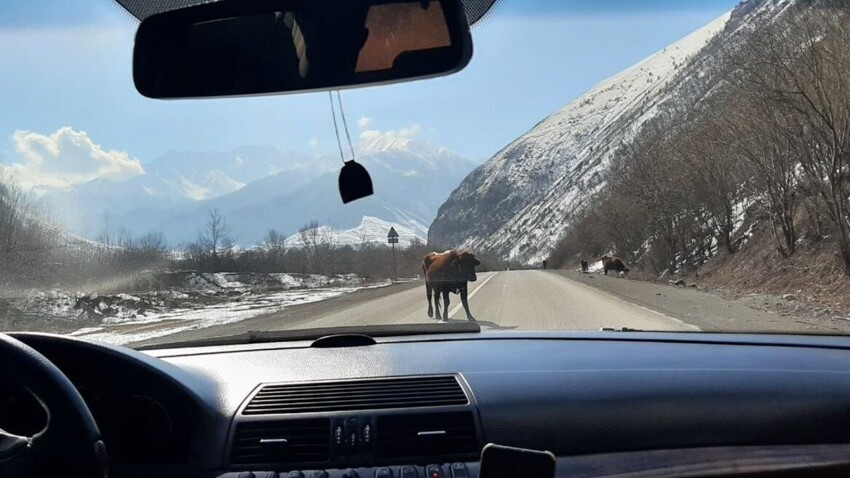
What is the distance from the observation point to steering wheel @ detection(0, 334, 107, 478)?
2.00 metres

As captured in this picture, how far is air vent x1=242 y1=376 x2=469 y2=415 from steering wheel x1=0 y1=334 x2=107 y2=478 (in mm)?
1326

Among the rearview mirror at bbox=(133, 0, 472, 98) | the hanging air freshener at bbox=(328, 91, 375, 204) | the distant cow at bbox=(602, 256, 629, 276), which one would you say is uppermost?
the rearview mirror at bbox=(133, 0, 472, 98)

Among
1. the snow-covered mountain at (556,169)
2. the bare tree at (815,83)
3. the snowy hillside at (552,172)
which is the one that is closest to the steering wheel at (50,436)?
the bare tree at (815,83)

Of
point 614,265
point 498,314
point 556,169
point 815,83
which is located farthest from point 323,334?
point 556,169

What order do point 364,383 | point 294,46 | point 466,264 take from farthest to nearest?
1. point 466,264
2. point 364,383
3. point 294,46

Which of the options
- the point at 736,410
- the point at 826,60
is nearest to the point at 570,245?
the point at 826,60

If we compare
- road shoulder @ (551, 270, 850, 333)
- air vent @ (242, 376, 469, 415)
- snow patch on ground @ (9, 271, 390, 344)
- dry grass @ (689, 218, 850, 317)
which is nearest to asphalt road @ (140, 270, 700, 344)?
road shoulder @ (551, 270, 850, 333)

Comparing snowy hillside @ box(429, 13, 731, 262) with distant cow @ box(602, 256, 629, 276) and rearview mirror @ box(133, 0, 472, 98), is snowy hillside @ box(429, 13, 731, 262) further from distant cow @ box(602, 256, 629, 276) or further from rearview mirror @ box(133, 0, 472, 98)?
rearview mirror @ box(133, 0, 472, 98)

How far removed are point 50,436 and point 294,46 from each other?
1844mm

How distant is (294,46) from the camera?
130 inches

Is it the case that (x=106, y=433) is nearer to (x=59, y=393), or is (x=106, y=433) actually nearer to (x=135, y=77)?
(x=59, y=393)

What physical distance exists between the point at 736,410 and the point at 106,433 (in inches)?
104

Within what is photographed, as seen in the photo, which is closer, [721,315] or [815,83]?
[721,315]

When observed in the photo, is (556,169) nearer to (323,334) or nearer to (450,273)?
(450,273)
